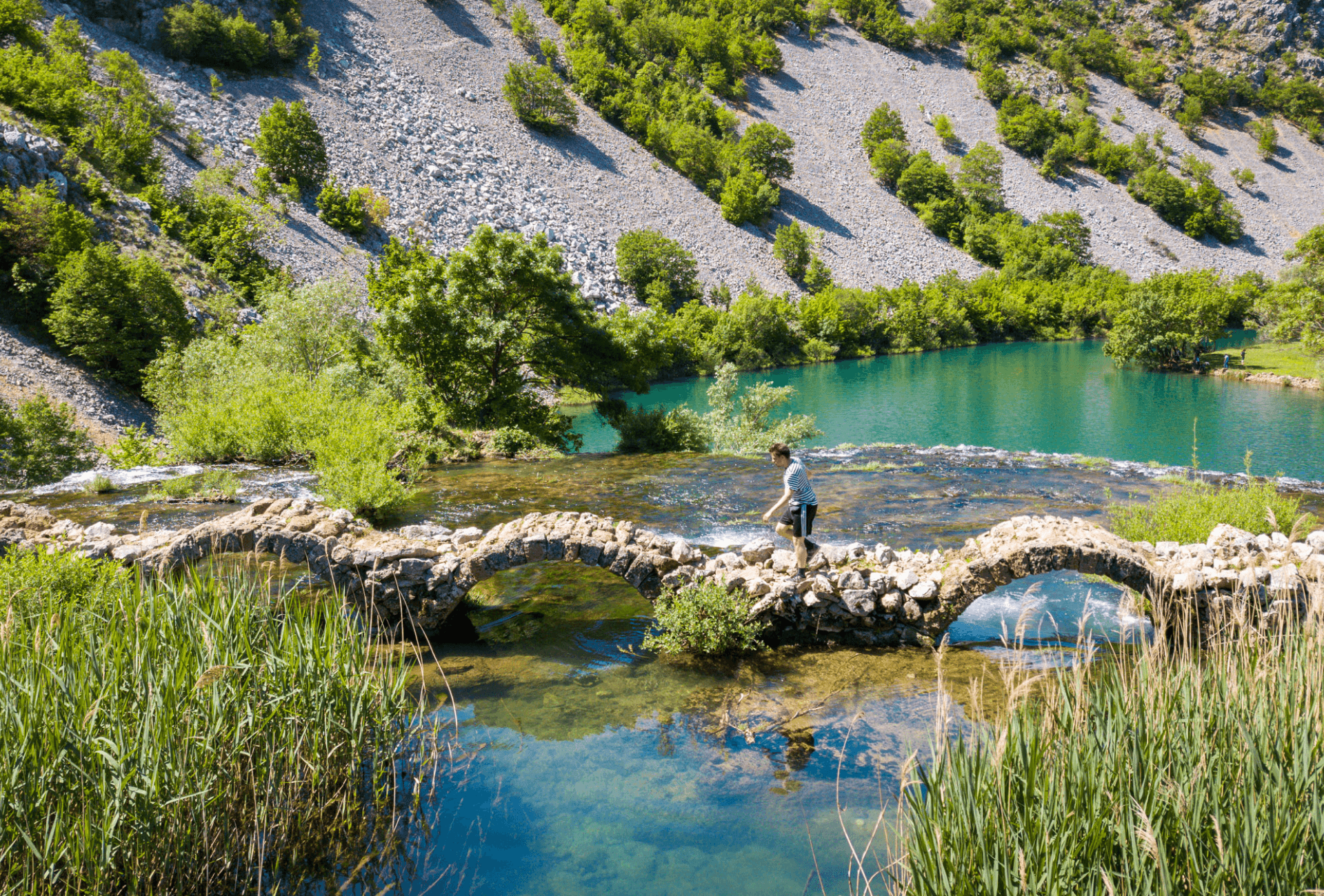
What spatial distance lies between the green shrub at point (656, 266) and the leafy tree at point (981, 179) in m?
53.8

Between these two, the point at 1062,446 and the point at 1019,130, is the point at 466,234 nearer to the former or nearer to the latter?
the point at 1062,446

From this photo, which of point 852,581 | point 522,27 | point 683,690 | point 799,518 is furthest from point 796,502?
point 522,27

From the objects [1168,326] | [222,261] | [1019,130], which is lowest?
[1168,326]

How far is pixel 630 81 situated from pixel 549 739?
104193 millimetres

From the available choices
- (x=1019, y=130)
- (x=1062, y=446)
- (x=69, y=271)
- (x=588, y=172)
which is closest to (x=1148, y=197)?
(x=1019, y=130)

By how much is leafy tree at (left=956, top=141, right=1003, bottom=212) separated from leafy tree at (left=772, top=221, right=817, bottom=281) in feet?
117

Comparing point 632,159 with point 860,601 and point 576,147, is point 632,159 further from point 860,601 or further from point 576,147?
point 860,601

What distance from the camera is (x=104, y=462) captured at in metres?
23.0

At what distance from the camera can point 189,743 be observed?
5.11m

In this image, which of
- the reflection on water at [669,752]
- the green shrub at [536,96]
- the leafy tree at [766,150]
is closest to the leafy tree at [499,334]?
the reflection on water at [669,752]

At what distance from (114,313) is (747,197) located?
6882cm

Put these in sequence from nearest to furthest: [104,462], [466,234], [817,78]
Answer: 1. [104,462]
2. [466,234]
3. [817,78]

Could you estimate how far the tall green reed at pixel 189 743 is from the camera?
14.9ft

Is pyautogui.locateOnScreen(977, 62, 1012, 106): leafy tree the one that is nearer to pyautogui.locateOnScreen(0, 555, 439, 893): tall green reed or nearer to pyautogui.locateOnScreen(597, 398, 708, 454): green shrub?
pyautogui.locateOnScreen(597, 398, 708, 454): green shrub
